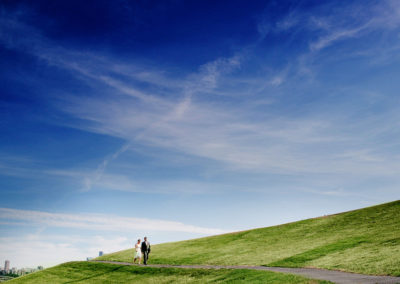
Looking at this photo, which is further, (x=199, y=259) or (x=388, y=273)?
(x=199, y=259)

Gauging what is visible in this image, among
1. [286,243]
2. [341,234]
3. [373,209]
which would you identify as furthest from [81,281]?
[373,209]

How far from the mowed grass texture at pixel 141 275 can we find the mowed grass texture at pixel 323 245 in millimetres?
4350

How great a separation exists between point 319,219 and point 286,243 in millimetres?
14150

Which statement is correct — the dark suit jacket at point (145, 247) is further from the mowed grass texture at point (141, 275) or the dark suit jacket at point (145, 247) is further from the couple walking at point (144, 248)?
the mowed grass texture at point (141, 275)

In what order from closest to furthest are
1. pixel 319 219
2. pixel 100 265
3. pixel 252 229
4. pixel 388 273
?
pixel 388 273 → pixel 100 265 → pixel 319 219 → pixel 252 229

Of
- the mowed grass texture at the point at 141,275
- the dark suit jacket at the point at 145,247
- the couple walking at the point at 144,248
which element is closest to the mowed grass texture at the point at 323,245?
the couple walking at the point at 144,248

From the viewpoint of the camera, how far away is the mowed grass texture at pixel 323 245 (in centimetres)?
2423

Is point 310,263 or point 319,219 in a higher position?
point 319,219

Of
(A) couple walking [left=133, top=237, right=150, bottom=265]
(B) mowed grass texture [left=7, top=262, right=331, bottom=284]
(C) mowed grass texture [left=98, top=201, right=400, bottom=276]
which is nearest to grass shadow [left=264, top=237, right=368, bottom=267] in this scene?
(C) mowed grass texture [left=98, top=201, right=400, bottom=276]

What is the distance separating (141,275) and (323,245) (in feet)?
63.1

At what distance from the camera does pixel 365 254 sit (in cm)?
2562

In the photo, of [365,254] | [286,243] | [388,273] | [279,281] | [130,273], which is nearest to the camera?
[388,273]

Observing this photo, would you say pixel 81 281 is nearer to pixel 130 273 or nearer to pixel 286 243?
pixel 130 273

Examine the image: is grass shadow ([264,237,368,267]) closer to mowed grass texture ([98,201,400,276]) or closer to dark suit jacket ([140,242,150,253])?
mowed grass texture ([98,201,400,276])
